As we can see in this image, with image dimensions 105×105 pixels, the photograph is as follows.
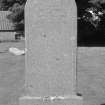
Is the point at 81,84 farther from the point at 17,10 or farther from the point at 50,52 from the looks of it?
the point at 17,10

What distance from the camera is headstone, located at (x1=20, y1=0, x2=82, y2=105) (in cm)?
565

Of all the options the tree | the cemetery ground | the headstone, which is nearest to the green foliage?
the tree

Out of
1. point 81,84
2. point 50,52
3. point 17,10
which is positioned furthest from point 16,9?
point 50,52

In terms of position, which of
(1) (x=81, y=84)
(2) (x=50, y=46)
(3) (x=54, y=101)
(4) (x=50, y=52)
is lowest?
(1) (x=81, y=84)

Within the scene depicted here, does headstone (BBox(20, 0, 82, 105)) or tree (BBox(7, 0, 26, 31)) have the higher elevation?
tree (BBox(7, 0, 26, 31))

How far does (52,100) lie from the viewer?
233 inches

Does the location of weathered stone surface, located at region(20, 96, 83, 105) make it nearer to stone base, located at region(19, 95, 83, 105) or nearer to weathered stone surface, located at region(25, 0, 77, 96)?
stone base, located at region(19, 95, 83, 105)

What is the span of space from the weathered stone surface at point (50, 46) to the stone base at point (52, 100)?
3.7 inches

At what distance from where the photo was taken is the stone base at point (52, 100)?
5.86 meters

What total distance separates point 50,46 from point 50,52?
0.11 meters

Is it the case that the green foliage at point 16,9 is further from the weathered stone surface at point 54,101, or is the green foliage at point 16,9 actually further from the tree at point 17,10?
the weathered stone surface at point 54,101

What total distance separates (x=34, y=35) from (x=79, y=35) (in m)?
26.7

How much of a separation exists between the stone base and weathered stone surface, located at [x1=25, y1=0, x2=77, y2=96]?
0.10 meters

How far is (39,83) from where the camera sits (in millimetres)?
5871
